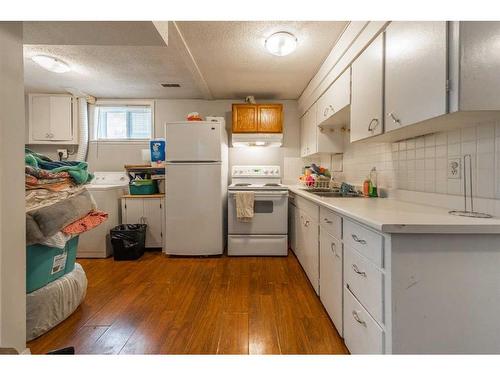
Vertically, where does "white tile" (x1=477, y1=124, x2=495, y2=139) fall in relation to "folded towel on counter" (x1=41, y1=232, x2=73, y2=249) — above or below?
above

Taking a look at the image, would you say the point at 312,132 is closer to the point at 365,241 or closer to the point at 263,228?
the point at 263,228

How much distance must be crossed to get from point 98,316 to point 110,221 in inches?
63.4

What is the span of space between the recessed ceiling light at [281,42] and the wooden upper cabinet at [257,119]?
1392 millimetres

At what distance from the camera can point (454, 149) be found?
4.49 feet

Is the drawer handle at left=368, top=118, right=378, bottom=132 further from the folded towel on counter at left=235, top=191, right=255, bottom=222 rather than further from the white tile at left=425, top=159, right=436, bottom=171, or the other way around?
the folded towel on counter at left=235, top=191, right=255, bottom=222

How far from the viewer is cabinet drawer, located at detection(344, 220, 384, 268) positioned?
3.32 feet

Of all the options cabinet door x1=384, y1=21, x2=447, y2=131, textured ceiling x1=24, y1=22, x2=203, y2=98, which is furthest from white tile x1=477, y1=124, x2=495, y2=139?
textured ceiling x1=24, y1=22, x2=203, y2=98

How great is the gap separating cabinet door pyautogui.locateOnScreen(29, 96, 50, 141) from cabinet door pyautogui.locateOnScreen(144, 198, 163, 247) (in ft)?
6.14

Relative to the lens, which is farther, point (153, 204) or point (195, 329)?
point (153, 204)

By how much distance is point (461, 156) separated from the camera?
1.32 meters

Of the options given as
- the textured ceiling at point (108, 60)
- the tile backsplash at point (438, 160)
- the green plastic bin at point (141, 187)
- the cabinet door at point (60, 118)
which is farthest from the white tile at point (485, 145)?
the cabinet door at point (60, 118)
